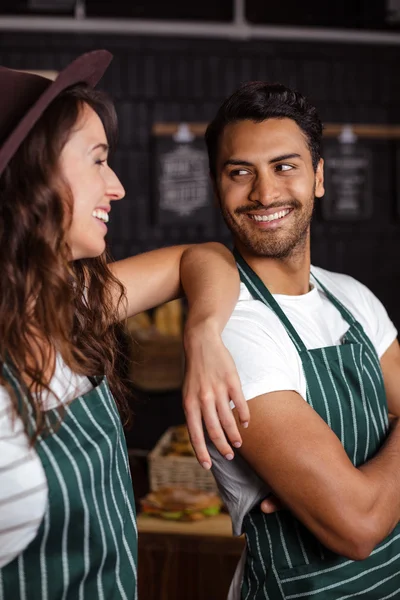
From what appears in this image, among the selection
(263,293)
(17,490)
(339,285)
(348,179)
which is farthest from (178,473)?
(348,179)

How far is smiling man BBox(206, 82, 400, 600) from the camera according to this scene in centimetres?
124

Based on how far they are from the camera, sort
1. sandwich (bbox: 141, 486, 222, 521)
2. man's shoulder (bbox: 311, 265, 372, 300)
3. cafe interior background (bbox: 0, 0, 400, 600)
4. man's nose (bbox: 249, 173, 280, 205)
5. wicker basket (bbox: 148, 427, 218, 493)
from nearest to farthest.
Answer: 1. man's nose (bbox: 249, 173, 280, 205)
2. man's shoulder (bbox: 311, 265, 372, 300)
3. sandwich (bbox: 141, 486, 222, 521)
4. wicker basket (bbox: 148, 427, 218, 493)
5. cafe interior background (bbox: 0, 0, 400, 600)

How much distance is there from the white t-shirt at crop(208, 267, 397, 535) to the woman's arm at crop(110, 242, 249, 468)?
0.05 meters

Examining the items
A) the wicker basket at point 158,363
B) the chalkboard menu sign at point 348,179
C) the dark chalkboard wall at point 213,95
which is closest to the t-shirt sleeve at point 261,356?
the wicker basket at point 158,363

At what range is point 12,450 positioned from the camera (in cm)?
103

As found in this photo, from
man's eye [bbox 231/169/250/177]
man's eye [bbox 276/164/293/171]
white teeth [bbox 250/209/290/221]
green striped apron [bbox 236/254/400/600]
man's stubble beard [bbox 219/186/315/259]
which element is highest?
man's eye [bbox 276/164/293/171]

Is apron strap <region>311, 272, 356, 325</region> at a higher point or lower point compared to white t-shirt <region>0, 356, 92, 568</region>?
higher

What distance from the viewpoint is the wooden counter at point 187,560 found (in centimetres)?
206

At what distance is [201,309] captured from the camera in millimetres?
1331

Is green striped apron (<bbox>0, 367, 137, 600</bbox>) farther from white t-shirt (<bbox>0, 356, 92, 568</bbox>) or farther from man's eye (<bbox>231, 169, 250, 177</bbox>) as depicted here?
man's eye (<bbox>231, 169, 250, 177</bbox>)

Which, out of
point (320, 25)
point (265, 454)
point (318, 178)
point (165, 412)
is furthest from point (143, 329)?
point (265, 454)

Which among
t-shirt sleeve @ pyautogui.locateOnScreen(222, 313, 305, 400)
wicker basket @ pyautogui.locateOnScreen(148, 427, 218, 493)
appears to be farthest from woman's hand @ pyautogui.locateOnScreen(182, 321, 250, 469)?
wicker basket @ pyautogui.locateOnScreen(148, 427, 218, 493)

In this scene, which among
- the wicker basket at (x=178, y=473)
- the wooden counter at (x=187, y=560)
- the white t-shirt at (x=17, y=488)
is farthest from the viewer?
the wicker basket at (x=178, y=473)

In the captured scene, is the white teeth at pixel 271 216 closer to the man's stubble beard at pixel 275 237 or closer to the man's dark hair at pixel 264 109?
the man's stubble beard at pixel 275 237
